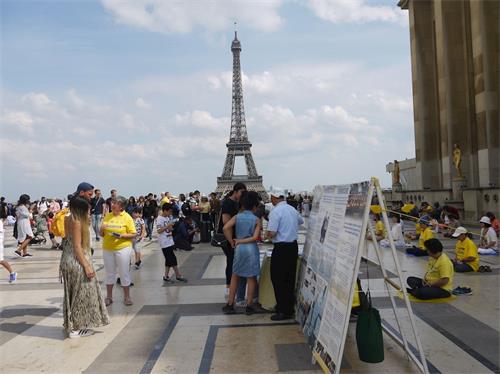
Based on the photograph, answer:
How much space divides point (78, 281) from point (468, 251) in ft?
24.6

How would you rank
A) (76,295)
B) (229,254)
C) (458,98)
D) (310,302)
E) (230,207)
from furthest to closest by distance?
(458,98)
(229,254)
(230,207)
(76,295)
(310,302)

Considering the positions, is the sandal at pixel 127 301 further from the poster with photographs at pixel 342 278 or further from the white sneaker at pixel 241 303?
the poster with photographs at pixel 342 278

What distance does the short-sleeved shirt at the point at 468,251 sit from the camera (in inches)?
371

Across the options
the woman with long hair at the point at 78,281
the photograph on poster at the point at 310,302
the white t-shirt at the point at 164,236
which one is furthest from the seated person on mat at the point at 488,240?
the woman with long hair at the point at 78,281

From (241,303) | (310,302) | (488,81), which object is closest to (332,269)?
(310,302)

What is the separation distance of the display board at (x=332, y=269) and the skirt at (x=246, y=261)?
2.96 feet

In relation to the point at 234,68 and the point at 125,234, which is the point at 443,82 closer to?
the point at 125,234

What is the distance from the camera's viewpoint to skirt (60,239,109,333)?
236 inches

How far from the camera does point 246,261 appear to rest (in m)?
6.72

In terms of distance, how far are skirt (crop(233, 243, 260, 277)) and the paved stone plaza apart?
632 millimetres

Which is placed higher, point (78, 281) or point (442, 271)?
point (78, 281)

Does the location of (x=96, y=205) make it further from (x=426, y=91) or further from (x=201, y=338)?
(x=426, y=91)

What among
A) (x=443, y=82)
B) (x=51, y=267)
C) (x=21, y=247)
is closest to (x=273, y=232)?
(x=51, y=267)

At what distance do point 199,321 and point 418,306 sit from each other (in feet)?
10.4
